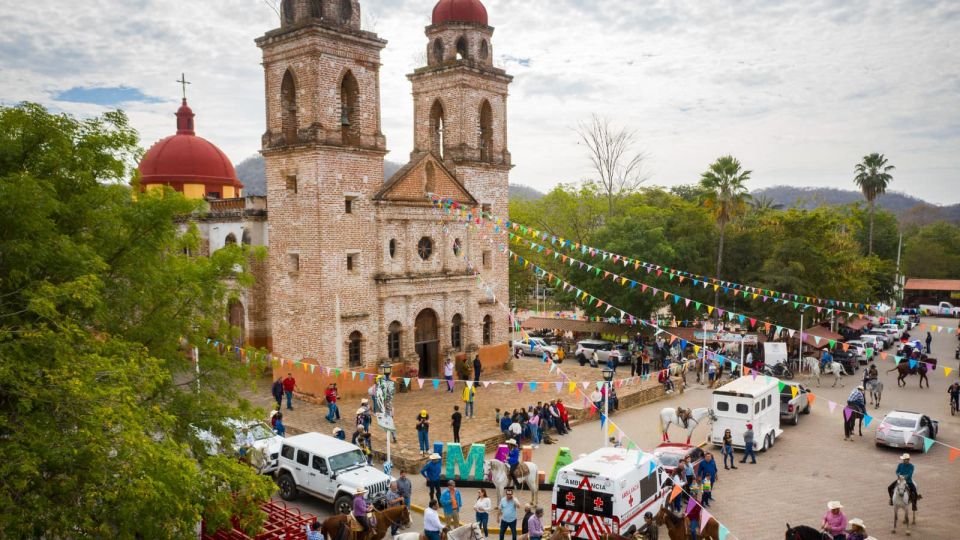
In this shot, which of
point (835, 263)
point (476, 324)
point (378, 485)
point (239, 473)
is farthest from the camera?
point (835, 263)

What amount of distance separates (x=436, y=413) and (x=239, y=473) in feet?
50.7

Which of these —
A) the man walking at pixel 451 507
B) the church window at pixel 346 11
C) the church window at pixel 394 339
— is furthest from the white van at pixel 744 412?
the church window at pixel 346 11

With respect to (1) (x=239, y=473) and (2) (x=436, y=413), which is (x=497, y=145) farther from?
(1) (x=239, y=473)

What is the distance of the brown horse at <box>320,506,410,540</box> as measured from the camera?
538 inches

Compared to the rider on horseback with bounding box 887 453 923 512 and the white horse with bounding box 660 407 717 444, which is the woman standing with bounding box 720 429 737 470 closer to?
the white horse with bounding box 660 407 717 444

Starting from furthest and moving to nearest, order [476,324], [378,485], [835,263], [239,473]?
[835,263]
[476,324]
[378,485]
[239,473]

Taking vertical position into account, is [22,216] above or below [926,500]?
above

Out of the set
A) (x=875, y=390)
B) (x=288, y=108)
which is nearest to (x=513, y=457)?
(x=288, y=108)

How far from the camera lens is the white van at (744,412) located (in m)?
21.3

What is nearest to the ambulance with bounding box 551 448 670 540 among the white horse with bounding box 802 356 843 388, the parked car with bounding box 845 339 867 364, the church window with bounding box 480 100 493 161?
the white horse with bounding box 802 356 843 388

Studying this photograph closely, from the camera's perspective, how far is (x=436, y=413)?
25766mm

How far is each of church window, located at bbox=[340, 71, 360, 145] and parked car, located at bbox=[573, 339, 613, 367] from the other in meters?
17.1

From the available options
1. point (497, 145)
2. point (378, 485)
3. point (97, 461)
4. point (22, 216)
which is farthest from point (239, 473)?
point (497, 145)

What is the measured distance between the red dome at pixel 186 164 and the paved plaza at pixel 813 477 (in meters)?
25.2
